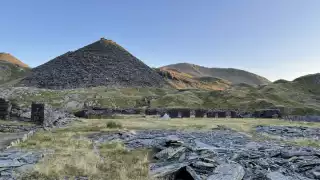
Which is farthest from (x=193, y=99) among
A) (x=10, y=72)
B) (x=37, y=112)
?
(x=10, y=72)

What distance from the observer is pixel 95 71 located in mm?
123750

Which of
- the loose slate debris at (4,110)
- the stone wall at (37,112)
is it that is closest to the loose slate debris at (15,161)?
the stone wall at (37,112)

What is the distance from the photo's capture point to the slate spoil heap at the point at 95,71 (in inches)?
4486

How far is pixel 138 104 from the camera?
233 feet

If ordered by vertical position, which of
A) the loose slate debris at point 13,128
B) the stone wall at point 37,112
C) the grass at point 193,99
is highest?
the grass at point 193,99

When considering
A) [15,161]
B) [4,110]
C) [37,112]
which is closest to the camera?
[15,161]

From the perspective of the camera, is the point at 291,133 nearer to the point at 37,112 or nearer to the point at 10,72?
the point at 37,112

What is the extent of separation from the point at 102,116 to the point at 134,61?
3798 inches

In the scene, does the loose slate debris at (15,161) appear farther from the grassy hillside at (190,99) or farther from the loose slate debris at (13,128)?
the grassy hillside at (190,99)

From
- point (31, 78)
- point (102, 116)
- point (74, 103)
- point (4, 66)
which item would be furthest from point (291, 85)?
point (4, 66)

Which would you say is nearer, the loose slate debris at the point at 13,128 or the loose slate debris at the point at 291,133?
the loose slate debris at the point at 13,128

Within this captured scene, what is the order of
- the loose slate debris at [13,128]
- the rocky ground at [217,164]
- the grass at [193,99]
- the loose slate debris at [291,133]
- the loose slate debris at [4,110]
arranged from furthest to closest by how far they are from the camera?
the grass at [193,99], the loose slate debris at [4,110], the loose slate debris at [291,133], the loose slate debris at [13,128], the rocky ground at [217,164]

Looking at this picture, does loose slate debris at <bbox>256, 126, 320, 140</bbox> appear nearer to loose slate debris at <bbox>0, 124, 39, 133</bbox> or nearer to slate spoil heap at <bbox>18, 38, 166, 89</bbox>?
loose slate debris at <bbox>0, 124, 39, 133</bbox>

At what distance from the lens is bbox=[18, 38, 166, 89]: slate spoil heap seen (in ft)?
374
